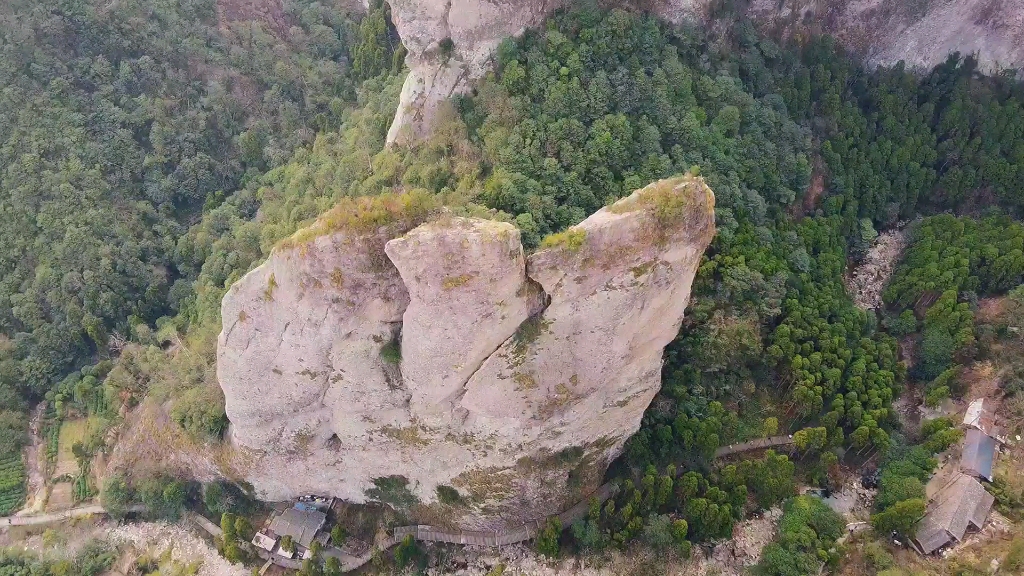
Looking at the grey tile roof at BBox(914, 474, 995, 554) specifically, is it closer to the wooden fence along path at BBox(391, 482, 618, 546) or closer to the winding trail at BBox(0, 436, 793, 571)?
the winding trail at BBox(0, 436, 793, 571)

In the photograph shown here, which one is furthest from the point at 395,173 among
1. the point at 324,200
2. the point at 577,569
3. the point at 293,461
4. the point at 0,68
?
the point at 0,68

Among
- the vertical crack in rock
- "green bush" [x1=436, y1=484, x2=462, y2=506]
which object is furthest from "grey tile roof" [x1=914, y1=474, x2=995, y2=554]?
"green bush" [x1=436, y1=484, x2=462, y2=506]

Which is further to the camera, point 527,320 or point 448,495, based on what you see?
point 448,495

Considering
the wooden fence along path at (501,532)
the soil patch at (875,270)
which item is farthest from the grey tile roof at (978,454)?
the wooden fence along path at (501,532)

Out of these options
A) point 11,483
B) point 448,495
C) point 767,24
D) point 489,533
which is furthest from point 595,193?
point 11,483

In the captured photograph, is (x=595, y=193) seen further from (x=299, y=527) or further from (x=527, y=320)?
(x=299, y=527)

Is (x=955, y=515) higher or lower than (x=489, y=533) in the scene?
higher
